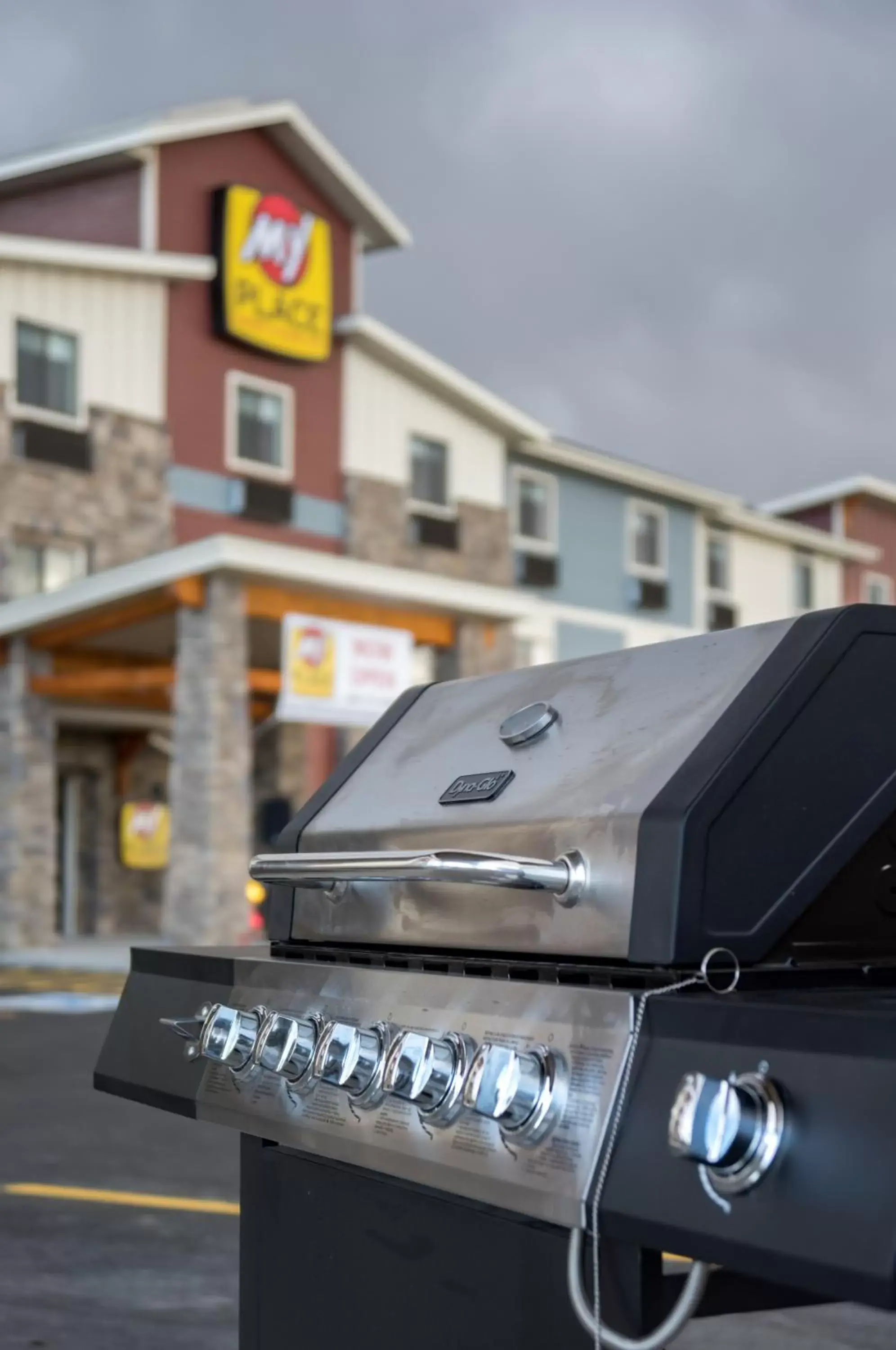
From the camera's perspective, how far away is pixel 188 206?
62.1 ft

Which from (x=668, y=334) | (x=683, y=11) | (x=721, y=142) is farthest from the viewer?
A: (x=668, y=334)

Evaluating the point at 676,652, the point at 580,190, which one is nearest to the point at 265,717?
the point at 676,652

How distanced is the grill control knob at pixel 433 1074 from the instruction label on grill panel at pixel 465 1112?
0.02m

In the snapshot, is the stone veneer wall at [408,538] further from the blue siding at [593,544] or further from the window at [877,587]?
the window at [877,587]

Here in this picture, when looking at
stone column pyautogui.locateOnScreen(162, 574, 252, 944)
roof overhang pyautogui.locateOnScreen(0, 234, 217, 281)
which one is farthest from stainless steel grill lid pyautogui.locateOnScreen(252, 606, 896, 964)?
roof overhang pyautogui.locateOnScreen(0, 234, 217, 281)

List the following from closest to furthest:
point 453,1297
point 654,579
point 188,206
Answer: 1. point 453,1297
2. point 188,206
3. point 654,579

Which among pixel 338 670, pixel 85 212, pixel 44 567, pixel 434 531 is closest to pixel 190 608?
pixel 338 670

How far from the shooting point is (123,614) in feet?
52.1

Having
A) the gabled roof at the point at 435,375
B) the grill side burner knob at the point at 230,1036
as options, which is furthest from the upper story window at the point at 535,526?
the grill side burner knob at the point at 230,1036

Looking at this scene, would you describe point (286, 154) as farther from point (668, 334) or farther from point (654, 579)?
point (668, 334)

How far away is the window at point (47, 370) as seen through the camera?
1708cm

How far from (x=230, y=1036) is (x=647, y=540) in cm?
2317

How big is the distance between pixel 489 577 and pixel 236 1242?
1763cm

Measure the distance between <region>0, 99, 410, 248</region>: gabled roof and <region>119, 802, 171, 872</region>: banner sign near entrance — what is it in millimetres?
7003
